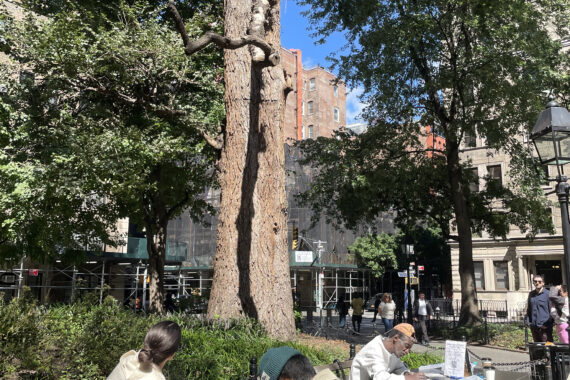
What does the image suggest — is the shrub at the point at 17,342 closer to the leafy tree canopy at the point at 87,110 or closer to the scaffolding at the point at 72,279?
the leafy tree canopy at the point at 87,110

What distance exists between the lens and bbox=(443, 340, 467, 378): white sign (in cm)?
548

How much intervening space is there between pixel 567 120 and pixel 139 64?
12.0 m

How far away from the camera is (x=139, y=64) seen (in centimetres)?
1457

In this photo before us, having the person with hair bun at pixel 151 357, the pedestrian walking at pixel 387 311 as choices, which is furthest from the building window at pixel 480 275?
the person with hair bun at pixel 151 357

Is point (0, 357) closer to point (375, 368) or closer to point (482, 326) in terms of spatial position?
point (375, 368)

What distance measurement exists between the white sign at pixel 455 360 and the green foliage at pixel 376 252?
146ft

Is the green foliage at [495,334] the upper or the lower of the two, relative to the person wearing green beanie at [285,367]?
lower

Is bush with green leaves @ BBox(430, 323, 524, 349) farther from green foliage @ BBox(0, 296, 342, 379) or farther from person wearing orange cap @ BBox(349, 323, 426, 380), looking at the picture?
person wearing orange cap @ BBox(349, 323, 426, 380)

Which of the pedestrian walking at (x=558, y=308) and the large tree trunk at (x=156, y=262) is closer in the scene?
the pedestrian walking at (x=558, y=308)

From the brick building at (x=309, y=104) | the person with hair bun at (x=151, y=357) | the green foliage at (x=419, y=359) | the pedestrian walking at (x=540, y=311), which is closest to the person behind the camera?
the person with hair bun at (x=151, y=357)

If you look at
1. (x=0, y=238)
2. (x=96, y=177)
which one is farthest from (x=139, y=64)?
(x=0, y=238)

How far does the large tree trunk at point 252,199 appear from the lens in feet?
29.8

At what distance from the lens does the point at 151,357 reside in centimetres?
312

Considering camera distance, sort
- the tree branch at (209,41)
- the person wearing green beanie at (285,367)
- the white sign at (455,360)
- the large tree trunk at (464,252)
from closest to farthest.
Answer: the person wearing green beanie at (285,367), the white sign at (455,360), the tree branch at (209,41), the large tree trunk at (464,252)
